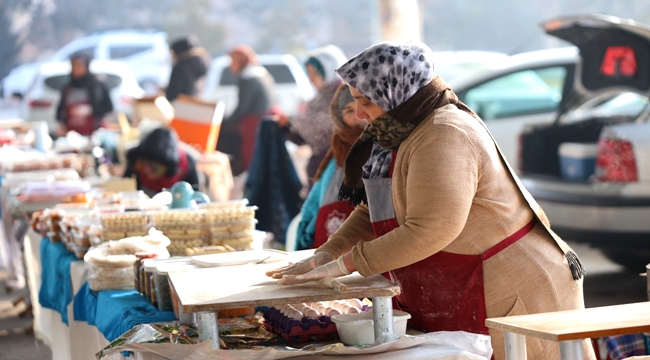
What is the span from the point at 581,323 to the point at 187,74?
10071 millimetres

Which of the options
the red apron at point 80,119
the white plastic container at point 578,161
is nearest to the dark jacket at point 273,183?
the white plastic container at point 578,161

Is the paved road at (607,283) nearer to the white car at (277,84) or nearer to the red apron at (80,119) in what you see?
the red apron at (80,119)

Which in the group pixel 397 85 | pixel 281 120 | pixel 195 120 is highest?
pixel 397 85

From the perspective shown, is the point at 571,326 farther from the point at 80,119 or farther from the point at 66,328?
the point at 80,119

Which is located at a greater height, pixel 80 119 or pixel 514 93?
pixel 514 93

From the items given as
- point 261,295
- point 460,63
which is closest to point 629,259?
point 261,295

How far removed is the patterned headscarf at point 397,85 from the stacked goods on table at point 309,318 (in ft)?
1.53

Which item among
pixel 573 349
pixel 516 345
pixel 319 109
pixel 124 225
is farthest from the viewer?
pixel 319 109

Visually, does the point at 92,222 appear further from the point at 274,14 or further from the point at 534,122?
the point at 274,14

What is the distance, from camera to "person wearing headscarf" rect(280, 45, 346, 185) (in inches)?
218

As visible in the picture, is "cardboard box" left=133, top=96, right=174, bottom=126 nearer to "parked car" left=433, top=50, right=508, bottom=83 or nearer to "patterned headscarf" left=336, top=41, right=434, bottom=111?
"parked car" left=433, top=50, right=508, bottom=83

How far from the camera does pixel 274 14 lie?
32.4m

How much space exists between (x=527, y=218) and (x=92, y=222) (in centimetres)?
209

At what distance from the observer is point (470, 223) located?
2482 mm
